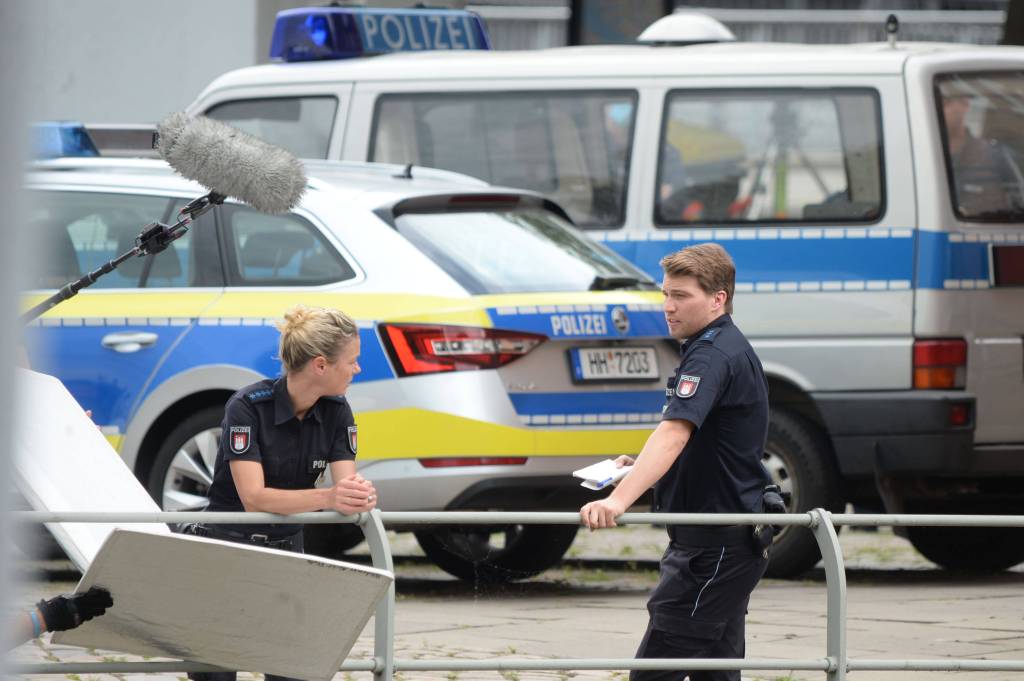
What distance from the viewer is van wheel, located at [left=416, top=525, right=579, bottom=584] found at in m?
8.21

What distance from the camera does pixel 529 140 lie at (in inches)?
353

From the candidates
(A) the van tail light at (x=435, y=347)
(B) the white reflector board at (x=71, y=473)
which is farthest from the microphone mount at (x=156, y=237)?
(A) the van tail light at (x=435, y=347)

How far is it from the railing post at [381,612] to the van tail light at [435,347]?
9.50ft

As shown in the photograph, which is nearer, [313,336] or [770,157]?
[313,336]

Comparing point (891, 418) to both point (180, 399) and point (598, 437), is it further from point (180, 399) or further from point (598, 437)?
point (180, 399)

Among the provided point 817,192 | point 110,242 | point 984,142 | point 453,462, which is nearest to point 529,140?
point 817,192

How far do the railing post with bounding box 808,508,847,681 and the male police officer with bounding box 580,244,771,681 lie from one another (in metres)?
0.16

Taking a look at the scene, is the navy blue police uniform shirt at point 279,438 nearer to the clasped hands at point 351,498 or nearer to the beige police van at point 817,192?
the clasped hands at point 351,498

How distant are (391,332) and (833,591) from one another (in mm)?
3001

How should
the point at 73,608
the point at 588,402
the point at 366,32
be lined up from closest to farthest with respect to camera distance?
the point at 73,608 < the point at 588,402 < the point at 366,32

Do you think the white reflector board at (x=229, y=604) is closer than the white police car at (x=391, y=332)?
Yes

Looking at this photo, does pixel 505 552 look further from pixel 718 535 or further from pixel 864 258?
pixel 718 535

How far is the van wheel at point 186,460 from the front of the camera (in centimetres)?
732

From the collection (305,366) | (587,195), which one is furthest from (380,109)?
(305,366)
